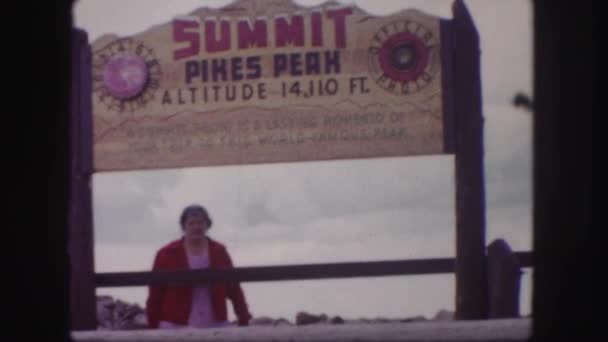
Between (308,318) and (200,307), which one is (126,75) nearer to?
(200,307)

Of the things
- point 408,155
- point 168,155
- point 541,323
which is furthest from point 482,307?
point 541,323

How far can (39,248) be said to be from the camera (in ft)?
8.73

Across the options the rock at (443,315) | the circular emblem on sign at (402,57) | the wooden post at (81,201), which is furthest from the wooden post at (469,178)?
the wooden post at (81,201)

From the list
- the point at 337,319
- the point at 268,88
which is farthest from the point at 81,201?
the point at 337,319

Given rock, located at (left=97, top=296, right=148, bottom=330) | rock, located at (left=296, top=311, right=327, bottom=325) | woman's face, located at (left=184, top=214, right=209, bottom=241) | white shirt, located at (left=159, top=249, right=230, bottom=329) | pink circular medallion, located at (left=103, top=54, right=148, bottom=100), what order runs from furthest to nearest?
rock, located at (left=97, top=296, right=148, bottom=330), rock, located at (left=296, top=311, right=327, bottom=325), pink circular medallion, located at (left=103, top=54, right=148, bottom=100), woman's face, located at (left=184, top=214, right=209, bottom=241), white shirt, located at (left=159, top=249, right=230, bottom=329)

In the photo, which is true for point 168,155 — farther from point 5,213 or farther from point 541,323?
point 541,323

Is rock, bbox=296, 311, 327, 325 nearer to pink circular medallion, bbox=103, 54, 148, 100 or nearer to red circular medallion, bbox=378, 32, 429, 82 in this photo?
red circular medallion, bbox=378, 32, 429, 82

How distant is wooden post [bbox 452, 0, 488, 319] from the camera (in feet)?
20.9

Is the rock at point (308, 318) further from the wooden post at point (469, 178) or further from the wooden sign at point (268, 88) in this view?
the wooden post at point (469, 178)

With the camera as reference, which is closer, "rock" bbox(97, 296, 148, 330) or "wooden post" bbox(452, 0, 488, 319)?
"wooden post" bbox(452, 0, 488, 319)

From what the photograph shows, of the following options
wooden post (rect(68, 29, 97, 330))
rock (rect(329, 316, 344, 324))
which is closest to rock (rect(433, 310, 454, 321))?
rock (rect(329, 316, 344, 324))

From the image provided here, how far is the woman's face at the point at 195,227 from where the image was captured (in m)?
6.60

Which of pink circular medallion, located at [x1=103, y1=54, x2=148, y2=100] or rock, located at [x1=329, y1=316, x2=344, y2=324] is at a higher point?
pink circular medallion, located at [x1=103, y1=54, x2=148, y2=100]

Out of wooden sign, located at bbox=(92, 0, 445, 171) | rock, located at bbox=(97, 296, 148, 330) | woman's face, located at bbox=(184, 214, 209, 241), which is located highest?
wooden sign, located at bbox=(92, 0, 445, 171)
